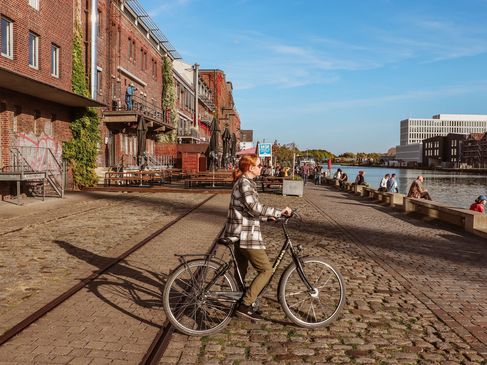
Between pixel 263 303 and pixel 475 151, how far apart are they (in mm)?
173386

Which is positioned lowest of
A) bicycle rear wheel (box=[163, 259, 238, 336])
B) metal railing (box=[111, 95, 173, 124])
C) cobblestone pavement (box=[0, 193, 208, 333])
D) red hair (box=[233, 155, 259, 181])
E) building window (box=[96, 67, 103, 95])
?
cobblestone pavement (box=[0, 193, 208, 333])


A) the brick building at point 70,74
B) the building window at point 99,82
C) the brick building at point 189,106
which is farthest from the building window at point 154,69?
the building window at point 99,82

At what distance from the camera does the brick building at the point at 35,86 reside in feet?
54.4

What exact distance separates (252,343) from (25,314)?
2.43m

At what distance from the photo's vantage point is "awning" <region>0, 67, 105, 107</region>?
13641mm

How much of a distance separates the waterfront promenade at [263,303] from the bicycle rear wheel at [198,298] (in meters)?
0.16

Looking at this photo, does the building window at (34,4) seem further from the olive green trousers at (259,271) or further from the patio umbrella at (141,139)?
the olive green trousers at (259,271)

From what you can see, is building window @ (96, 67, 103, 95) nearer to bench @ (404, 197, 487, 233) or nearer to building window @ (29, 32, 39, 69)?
building window @ (29, 32, 39, 69)

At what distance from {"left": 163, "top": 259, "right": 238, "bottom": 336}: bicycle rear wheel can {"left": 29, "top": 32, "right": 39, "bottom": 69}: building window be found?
1698cm

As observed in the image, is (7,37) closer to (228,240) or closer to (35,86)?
(35,86)

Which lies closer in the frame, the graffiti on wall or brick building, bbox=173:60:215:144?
the graffiti on wall

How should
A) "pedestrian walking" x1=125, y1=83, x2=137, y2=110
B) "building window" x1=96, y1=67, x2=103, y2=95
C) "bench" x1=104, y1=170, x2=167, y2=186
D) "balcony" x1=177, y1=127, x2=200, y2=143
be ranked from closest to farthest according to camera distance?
"bench" x1=104, y1=170, x2=167, y2=186
"building window" x1=96, y1=67, x2=103, y2=95
"pedestrian walking" x1=125, y1=83, x2=137, y2=110
"balcony" x1=177, y1=127, x2=200, y2=143

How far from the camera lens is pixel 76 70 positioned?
22641 mm

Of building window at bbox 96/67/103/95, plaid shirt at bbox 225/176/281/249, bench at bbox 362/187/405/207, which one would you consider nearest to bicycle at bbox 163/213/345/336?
plaid shirt at bbox 225/176/281/249
